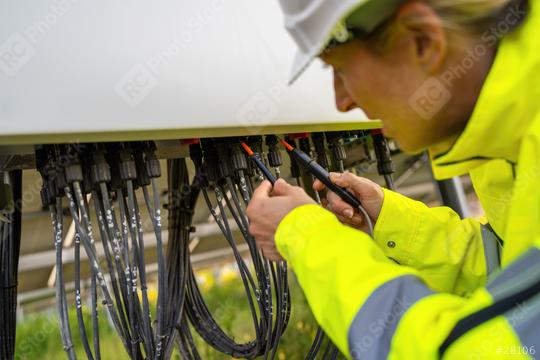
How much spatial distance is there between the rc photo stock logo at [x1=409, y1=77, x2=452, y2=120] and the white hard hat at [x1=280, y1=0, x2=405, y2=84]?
0.29 feet

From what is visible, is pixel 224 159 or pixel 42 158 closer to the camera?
pixel 42 158

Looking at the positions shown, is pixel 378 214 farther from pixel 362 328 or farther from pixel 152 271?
pixel 152 271

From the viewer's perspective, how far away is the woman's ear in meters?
0.57

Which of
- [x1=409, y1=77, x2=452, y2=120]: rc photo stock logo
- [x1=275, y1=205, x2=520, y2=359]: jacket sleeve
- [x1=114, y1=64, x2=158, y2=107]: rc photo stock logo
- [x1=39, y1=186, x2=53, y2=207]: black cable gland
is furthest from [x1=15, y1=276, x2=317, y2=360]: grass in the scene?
[x1=409, y1=77, x2=452, y2=120]: rc photo stock logo

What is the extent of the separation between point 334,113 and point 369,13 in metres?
0.39

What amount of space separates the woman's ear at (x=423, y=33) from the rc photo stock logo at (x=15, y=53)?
1.48 feet

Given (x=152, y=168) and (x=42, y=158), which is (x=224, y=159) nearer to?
(x=152, y=168)

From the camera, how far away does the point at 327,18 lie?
61 centimetres

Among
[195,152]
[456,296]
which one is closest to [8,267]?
[195,152]

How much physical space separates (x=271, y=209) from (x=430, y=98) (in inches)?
9.4

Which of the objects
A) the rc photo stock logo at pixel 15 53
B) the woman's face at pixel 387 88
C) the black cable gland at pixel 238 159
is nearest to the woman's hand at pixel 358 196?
the black cable gland at pixel 238 159

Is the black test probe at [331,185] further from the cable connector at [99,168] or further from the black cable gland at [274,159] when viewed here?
the cable connector at [99,168]

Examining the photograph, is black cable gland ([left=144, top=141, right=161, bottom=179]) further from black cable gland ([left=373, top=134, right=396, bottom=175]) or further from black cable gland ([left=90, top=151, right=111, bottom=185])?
black cable gland ([left=373, top=134, right=396, bottom=175])

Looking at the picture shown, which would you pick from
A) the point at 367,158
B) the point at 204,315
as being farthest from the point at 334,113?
the point at 204,315
